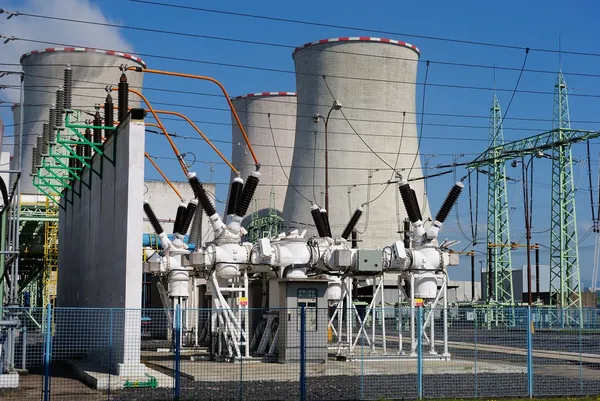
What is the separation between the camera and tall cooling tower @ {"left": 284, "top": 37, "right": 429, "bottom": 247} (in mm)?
39344

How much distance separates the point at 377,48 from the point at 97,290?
21.6m

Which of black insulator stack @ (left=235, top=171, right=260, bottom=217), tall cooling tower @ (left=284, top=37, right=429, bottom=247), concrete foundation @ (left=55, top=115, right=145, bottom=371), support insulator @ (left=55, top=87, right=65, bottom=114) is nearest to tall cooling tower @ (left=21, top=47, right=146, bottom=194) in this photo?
tall cooling tower @ (left=284, top=37, right=429, bottom=247)

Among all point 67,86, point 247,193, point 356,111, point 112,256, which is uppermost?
point 356,111

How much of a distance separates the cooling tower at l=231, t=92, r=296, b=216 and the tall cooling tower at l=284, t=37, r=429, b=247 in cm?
1036

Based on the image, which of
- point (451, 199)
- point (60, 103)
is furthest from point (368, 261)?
point (60, 103)

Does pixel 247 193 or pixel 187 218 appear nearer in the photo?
pixel 247 193

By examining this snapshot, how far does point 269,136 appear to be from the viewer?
171 ft

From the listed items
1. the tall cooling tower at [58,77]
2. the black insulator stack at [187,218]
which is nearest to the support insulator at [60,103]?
the black insulator stack at [187,218]

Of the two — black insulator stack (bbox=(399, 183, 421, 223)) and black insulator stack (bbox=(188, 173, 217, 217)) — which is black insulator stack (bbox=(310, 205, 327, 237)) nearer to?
black insulator stack (bbox=(399, 183, 421, 223))

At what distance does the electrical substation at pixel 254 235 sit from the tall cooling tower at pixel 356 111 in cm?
8

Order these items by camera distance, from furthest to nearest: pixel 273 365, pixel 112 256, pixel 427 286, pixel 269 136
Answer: pixel 269 136 → pixel 427 286 → pixel 112 256 → pixel 273 365

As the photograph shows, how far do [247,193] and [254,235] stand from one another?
34.6m

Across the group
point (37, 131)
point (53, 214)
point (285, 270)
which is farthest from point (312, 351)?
point (37, 131)

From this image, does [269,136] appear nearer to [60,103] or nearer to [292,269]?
[292,269]
